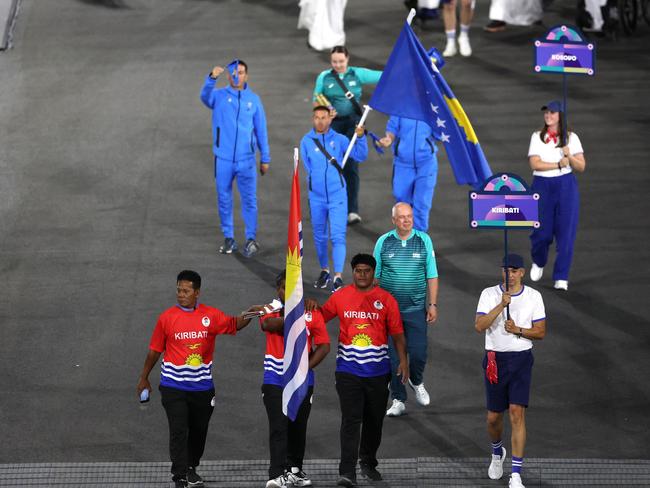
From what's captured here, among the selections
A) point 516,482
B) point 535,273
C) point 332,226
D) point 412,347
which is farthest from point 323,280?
point 516,482

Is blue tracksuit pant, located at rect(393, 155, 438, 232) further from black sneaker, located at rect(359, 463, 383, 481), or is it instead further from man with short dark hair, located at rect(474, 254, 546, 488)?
black sneaker, located at rect(359, 463, 383, 481)

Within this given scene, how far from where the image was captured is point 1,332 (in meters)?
12.8

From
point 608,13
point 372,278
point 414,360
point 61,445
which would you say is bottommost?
point 61,445

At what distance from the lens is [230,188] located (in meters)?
14.5

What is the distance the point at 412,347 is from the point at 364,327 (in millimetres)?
1149

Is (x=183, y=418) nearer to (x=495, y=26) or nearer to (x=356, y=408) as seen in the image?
(x=356, y=408)

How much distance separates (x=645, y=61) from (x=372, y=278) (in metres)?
11.2

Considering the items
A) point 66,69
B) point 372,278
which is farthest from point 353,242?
point 66,69

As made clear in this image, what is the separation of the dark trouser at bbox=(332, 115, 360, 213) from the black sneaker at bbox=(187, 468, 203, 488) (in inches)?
226

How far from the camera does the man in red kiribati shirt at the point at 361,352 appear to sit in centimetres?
988

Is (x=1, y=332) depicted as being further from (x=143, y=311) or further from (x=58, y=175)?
(x=58, y=175)

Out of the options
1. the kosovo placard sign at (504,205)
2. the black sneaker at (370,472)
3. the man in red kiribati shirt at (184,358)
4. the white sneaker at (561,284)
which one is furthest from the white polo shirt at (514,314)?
the white sneaker at (561,284)

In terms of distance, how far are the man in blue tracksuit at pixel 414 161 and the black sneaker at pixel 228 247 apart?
72.0 inches

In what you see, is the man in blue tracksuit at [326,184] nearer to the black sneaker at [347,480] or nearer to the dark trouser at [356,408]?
the dark trouser at [356,408]
